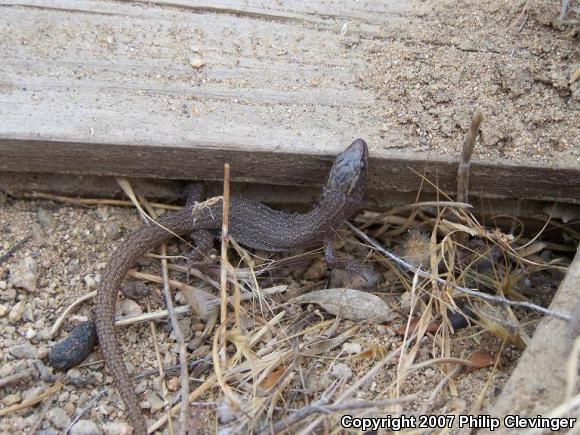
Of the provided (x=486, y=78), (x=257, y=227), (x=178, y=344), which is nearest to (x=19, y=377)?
(x=178, y=344)

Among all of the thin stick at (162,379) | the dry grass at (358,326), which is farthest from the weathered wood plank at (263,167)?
the thin stick at (162,379)

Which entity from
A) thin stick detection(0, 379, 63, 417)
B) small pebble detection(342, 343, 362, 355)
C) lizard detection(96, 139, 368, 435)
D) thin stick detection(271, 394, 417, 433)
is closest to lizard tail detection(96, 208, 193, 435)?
lizard detection(96, 139, 368, 435)

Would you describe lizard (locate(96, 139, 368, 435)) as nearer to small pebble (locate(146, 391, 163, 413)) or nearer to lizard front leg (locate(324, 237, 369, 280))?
lizard front leg (locate(324, 237, 369, 280))

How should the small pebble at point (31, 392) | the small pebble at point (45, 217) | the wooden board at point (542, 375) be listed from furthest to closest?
the small pebble at point (45, 217)
the small pebble at point (31, 392)
the wooden board at point (542, 375)

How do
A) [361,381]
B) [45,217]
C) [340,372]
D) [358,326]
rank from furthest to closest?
[45,217], [358,326], [340,372], [361,381]

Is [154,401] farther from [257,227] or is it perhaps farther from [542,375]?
[542,375]

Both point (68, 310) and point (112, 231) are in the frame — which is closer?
point (68, 310)

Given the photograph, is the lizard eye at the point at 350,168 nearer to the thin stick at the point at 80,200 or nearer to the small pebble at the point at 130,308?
the thin stick at the point at 80,200
